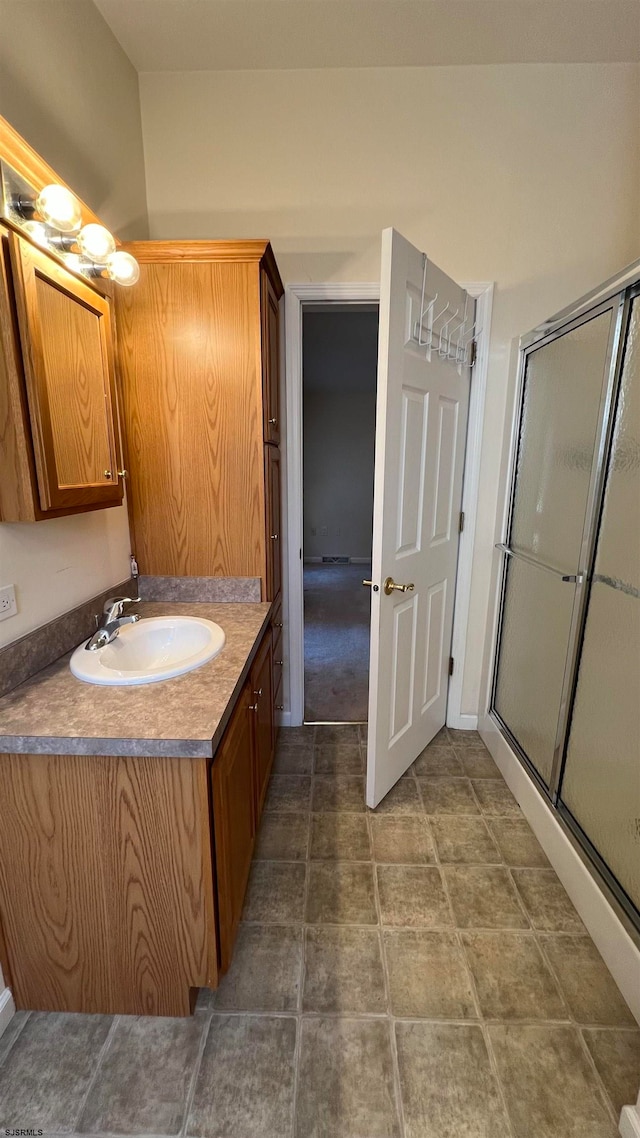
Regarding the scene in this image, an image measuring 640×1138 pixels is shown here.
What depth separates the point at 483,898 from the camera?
57.9 inches

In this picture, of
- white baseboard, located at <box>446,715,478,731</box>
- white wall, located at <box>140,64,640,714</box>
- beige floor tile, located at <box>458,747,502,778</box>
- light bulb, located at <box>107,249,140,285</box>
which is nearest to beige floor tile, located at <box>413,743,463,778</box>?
beige floor tile, located at <box>458,747,502,778</box>

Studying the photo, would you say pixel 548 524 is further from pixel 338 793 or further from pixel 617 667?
pixel 338 793

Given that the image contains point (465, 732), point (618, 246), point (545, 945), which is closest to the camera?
point (545, 945)

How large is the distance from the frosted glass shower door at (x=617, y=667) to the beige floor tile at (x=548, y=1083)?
1.33 ft

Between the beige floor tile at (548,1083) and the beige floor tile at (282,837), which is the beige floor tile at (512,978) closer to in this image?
the beige floor tile at (548,1083)

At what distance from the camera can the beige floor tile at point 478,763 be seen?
206 centimetres

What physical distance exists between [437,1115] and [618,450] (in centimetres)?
176

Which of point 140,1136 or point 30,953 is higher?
point 30,953

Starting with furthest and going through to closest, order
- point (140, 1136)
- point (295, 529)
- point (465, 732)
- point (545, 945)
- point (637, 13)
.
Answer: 1. point (465, 732)
2. point (295, 529)
3. point (637, 13)
4. point (545, 945)
5. point (140, 1136)

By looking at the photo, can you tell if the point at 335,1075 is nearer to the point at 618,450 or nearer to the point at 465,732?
the point at 465,732

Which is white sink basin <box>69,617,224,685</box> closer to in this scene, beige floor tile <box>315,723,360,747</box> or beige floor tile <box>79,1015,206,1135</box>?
beige floor tile <box>79,1015,206,1135</box>

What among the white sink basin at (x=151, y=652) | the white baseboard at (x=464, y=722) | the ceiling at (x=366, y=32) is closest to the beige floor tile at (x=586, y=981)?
the white baseboard at (x=464, y=722)

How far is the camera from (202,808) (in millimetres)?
986

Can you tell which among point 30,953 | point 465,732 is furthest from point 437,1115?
point 465,732
